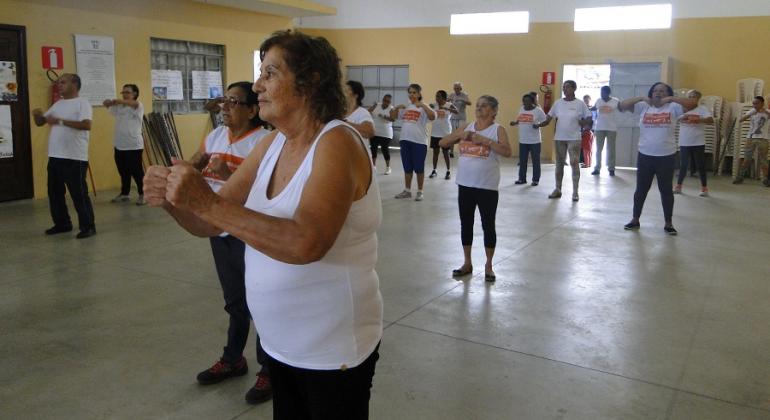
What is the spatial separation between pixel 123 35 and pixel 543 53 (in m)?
9.10

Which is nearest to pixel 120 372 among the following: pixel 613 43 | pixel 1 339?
pixel 1 339

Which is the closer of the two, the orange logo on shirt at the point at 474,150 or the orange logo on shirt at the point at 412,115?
the orange logo on shirt at the point at 474,150

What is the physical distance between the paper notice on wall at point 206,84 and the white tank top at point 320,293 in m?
10.5

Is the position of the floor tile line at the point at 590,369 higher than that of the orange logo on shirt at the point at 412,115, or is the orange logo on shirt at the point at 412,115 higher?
the orange logo on shirt at the point at 412,115

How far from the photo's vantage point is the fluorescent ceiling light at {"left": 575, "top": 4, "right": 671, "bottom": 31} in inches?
526

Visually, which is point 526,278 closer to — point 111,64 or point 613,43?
point 111,64

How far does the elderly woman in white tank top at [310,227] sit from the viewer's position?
148 centimetres

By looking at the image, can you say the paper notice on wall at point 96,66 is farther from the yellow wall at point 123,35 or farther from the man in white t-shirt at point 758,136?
the man in white t-shirt at point 758,136

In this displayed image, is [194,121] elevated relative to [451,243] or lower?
Result: elevated

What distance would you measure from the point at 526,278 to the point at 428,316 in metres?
1.33

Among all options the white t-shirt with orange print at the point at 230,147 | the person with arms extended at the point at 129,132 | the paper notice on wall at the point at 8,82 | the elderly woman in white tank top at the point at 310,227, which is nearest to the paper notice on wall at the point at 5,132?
the paper notice on wall at the point at 8,82

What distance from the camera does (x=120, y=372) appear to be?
347cm

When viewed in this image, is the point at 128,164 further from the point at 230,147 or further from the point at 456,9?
the point at 456,9

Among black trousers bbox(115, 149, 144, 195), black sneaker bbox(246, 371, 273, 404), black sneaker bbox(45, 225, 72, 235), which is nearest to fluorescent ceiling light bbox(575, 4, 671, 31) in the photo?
black trousers bbox(115, 149, 144, 195)
